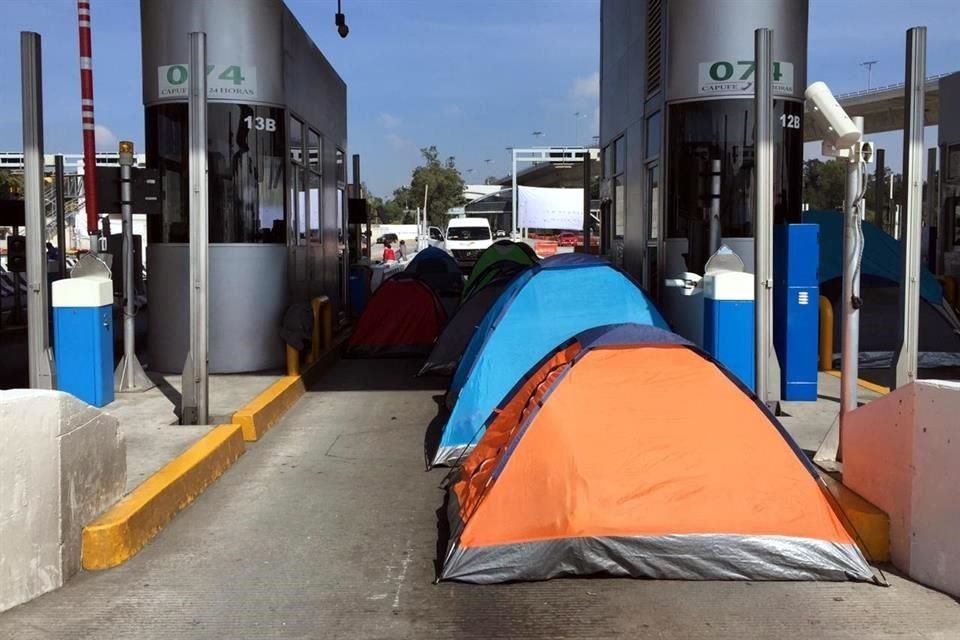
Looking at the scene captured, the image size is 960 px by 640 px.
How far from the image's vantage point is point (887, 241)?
1295 centimetres

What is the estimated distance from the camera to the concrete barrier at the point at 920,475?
15.8 feet

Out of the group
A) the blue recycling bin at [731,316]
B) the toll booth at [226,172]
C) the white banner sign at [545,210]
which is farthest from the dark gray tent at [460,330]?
the white banner sign at [545,210]

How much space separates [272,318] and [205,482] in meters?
4.39

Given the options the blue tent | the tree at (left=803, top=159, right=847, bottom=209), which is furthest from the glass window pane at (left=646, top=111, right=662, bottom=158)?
the tree at (left=803, top=159, right=847, bottom=209)

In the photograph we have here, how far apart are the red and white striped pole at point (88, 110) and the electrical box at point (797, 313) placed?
22.1ft

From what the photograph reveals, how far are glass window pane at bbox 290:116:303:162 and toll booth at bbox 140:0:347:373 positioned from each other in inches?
18.6

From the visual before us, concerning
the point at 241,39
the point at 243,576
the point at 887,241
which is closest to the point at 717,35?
the point at 887,241

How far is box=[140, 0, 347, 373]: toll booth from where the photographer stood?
418 inches

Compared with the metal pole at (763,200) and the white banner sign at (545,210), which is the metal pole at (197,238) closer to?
the metal pole at (763,200)

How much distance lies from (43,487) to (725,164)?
25.1ft

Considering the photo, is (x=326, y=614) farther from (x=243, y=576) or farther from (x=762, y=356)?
(x=762, y=356)

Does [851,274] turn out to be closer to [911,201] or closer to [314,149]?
[911,201]

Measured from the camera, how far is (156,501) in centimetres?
593

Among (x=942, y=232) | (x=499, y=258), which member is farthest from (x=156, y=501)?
(x=942, y=232)
